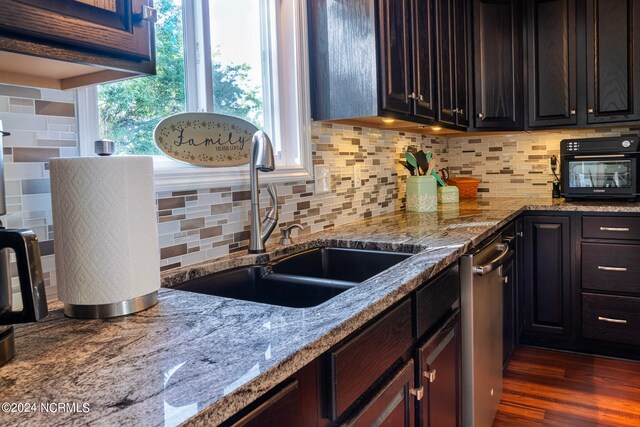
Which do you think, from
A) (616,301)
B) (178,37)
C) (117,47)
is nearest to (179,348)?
(117,47)

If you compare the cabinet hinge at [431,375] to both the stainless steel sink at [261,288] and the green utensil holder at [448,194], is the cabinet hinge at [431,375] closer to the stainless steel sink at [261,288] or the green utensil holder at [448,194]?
the stainless steel sink at [261,288]

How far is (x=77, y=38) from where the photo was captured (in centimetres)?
76

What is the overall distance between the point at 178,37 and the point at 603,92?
2.61m

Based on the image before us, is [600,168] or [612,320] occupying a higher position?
[600,168]

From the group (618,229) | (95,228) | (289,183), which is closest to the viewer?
(95,228)

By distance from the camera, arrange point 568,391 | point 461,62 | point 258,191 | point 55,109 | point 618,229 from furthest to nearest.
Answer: point 461,62
point 618,229
point 568,391
point 258,191
point 55,109

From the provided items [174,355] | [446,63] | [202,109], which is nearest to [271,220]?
[202,109]

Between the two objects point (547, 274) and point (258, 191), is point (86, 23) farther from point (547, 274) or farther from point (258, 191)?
point (547, 274)

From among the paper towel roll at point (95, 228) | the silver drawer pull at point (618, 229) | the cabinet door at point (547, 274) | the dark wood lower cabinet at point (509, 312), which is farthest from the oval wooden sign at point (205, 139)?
the silver drawer pull at point (618, 229)

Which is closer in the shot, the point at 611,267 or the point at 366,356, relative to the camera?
the point at 366,356

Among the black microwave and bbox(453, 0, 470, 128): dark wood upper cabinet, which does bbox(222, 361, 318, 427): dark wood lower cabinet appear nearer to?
bbox(453, 0, 470, 128): dark wood upper cabinet

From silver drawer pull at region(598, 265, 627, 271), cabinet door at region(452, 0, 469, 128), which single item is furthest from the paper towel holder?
silver drawer pull at region(598, 265, 627, 271)

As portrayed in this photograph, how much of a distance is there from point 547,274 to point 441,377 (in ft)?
5.67

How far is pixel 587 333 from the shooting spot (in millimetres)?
2824
